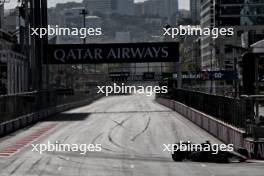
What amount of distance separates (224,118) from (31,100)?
25885 mm

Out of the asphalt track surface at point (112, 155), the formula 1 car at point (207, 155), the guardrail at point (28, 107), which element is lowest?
the asphalt track surface at point (112, 155)

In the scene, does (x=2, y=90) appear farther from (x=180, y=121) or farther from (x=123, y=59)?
(x=180, y=121)

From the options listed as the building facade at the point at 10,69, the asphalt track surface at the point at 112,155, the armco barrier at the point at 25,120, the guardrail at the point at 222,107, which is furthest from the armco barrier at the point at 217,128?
the building facade at the point at 10,69

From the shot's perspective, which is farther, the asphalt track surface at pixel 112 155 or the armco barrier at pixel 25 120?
the armco barrier at pixel 25 120

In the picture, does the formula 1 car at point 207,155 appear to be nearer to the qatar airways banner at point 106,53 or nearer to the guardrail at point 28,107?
the guardrail at point 28,107

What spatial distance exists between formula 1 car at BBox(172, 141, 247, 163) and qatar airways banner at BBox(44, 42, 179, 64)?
43782 mm

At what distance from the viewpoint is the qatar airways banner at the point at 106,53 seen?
233 feet

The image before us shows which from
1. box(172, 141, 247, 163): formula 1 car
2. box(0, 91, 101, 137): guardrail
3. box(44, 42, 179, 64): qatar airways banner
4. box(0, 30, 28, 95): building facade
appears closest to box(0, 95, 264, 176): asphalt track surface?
box(172, 141, 247, 163): formula 1 car

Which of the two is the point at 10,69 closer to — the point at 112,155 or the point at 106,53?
the point at 106,53

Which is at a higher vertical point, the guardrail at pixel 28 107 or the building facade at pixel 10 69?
the building facade at pixel 10 69

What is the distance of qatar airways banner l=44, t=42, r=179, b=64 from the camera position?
70.9m

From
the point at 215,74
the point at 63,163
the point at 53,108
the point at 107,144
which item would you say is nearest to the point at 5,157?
the point at 63,163

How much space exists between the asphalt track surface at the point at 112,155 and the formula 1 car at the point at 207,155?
0.57 m

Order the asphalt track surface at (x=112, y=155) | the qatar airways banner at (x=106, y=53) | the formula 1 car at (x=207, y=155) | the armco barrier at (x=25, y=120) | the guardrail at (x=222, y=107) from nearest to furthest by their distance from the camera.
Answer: the asphalt track surface at (x=112, y=155), the formula 1 car at (x=207, y=155), the guardrail at (x=222, y=107), the armco barrier at (x=25, y=120), the qatar airways banner at (x=106, y=53)
